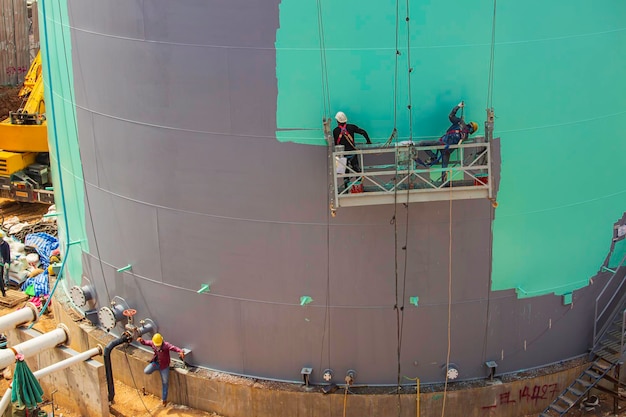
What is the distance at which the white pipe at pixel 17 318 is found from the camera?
15.1 m

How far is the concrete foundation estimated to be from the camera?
14172mm

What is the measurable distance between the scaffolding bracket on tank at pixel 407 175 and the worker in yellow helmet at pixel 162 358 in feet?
16.2

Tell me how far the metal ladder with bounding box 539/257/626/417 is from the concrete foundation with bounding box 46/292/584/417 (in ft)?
1.15

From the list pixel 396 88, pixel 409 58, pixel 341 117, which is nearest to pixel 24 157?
pixel 341 117

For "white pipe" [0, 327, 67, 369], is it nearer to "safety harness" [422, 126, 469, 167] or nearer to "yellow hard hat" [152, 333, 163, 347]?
"yellow hard hat" [152, 333, 163, 347]

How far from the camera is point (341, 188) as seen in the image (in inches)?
511

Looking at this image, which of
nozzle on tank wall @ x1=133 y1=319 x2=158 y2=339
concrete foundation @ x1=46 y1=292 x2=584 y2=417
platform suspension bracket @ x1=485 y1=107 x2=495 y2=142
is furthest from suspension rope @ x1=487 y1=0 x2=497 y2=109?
nozzle on tank wall @ x1=133 y1=319 x2=158 y2=339

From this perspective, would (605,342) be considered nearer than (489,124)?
No

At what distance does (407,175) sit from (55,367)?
7903 mm

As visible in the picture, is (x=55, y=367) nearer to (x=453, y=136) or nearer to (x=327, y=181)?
(x=327, y=181)

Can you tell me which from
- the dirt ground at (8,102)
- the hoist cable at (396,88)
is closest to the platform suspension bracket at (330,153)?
the hoist cable at (396,88)

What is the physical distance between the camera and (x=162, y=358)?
14953 mm

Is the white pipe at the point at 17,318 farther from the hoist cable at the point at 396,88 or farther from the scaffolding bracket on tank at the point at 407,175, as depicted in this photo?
the hoist cable at the point at 396,88

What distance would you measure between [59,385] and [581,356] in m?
11.1
